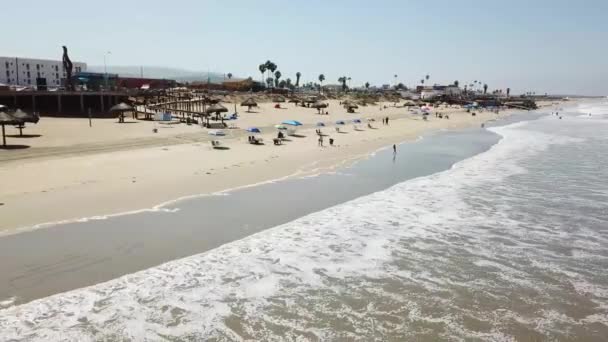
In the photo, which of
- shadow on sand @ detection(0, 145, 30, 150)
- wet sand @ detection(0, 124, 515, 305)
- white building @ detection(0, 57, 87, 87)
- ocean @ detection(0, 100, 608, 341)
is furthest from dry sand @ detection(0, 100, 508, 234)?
white building @ detection(0, 57, 87, 87)

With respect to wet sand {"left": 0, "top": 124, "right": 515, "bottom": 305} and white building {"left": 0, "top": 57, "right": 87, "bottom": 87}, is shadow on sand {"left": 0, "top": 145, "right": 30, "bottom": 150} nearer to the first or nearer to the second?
wet sand {"left": 0, "top": 124, "right": 515, "bottom": 305}

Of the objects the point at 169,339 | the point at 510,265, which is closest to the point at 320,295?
the point at 169,339

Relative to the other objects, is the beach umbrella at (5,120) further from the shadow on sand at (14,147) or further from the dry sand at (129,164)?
the dry sand at (129,164)

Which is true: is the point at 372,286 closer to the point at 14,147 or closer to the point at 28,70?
the point at 14,147

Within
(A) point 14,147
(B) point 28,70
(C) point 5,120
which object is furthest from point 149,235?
(B) point 28,70

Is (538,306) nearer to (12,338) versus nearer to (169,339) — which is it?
(169,339)

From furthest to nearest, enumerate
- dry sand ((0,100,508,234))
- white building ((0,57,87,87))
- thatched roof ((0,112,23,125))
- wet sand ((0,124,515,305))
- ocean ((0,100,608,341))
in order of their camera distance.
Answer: white building ((0,57,87,87)) < thatched roof ((0,112,23,125)) < dry sand ((0,100,508,234)) < wet sand ((0,124,515,305)) < ocean ((0,100,608,341))

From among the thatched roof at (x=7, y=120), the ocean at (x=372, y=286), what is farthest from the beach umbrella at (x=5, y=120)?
the ocean at (x=372, y=286)
